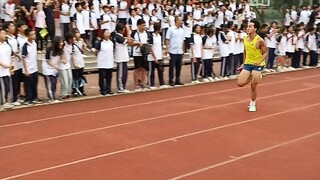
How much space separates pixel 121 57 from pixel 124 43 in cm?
33

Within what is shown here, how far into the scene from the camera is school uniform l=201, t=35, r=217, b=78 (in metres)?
13.2

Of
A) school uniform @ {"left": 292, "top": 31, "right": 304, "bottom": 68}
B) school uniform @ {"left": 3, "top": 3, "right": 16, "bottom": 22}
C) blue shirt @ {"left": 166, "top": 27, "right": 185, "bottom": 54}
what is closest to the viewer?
blue shirt @ {"left": 166, "top": 27, "right": 185, "bottom": 54}

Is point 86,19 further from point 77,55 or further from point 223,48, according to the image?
point 223,48

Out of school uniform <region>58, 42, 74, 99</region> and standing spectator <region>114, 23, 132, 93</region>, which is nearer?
school uniform <region>58, 42, 74, 99</region>

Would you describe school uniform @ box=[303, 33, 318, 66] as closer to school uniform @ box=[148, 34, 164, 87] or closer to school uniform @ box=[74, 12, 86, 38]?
school uniform @ box=[148, 34, 164, 87]

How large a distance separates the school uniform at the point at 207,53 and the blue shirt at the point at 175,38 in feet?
3.20

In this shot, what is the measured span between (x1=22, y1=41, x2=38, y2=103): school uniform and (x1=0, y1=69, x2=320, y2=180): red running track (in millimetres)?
549

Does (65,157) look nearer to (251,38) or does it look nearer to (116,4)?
(251,38)

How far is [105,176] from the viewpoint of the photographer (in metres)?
5.76

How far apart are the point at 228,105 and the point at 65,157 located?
466 centimetres

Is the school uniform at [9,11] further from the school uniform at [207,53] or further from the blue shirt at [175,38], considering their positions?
the school uniform at [207,53]

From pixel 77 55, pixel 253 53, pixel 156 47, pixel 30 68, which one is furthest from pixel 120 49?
pixel 253 53

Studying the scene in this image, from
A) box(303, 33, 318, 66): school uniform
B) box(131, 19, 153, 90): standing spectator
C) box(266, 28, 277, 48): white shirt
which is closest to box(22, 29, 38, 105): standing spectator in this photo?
box(131, 19, 153, 90): standing spectator

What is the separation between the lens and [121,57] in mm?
11422
